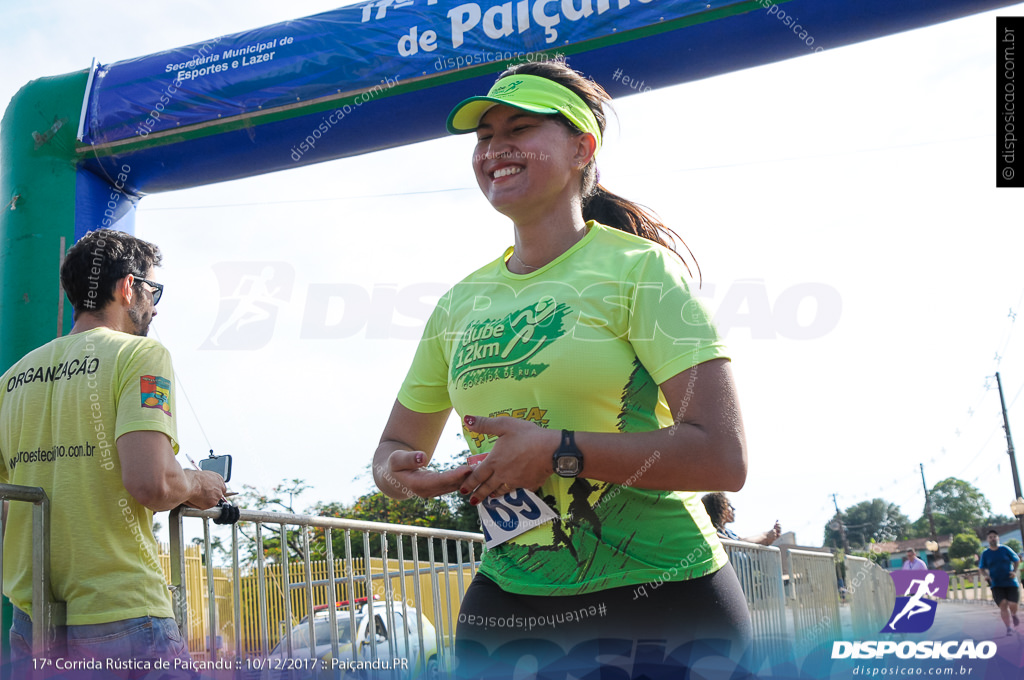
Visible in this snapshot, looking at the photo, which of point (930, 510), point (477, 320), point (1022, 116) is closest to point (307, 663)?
point (477, 320)

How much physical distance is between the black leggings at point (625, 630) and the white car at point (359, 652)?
1.45m

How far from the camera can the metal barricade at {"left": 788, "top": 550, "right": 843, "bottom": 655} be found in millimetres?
6457

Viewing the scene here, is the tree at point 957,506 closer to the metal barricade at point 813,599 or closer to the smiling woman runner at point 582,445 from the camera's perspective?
the metal barricade at point 813,599

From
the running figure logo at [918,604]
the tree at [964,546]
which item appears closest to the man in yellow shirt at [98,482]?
the running figure logo at [918,604]

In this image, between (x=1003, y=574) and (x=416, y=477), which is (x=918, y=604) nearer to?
(x=416, y=477)

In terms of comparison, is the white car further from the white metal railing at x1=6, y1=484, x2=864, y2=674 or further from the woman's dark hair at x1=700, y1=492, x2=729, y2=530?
the woman's dark hair at x1=700, y1=492, x2=729, y2=530

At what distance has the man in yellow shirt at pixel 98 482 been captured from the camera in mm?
2242

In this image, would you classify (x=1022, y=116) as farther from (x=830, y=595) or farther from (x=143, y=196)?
(x=830, y=595)

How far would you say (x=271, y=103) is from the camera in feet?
14.3

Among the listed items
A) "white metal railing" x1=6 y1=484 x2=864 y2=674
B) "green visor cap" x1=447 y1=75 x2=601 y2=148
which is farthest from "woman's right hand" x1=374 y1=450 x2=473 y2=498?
"green visor cap" x1=447 y1=75 x2=601 y2=148

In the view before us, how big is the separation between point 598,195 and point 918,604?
499 cm

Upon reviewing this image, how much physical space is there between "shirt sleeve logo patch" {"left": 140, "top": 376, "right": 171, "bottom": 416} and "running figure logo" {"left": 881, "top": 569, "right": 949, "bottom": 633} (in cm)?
449

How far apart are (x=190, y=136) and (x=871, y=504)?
79414 mm

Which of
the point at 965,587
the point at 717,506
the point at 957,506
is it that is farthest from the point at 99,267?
the point at 957,506
